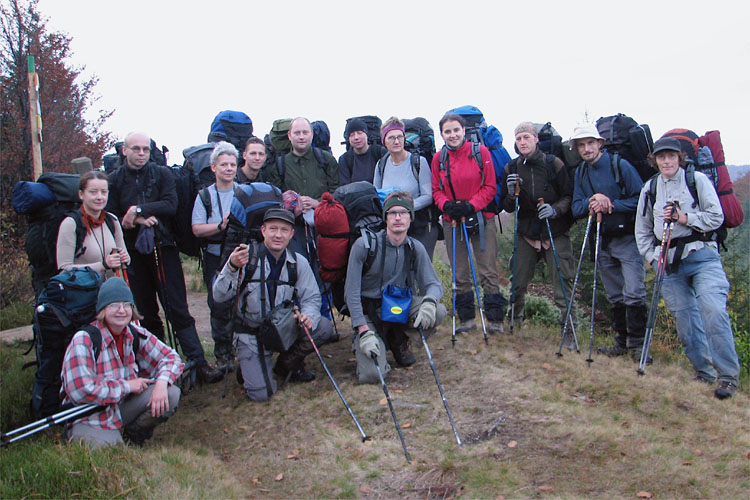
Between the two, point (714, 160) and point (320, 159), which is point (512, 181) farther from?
point (320, 159)

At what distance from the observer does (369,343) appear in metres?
6.18

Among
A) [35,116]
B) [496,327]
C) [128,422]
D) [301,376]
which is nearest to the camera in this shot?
[128,422]

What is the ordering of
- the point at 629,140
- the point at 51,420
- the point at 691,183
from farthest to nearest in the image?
the point at 629,140
the point at 691,183
the point at 51,420

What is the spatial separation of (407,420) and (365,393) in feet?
2.61

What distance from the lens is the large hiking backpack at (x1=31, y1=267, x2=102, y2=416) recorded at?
5.16 m

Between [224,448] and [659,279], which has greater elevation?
[659,279]

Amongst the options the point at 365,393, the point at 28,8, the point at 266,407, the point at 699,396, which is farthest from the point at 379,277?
the point at 28,8

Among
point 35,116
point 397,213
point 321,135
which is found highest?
Answer: point 35,116

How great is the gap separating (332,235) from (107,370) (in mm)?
2832

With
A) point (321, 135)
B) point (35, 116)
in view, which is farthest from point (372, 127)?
point (35, 116)

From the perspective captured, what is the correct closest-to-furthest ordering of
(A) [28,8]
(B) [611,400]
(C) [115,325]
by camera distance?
(C) [115,325] → (B) [611,400] → (A) [28,8]

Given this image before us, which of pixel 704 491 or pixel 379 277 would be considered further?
pixel 379 277

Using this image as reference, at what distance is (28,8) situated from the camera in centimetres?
1916

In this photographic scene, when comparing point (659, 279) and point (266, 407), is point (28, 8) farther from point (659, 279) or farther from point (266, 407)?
point (659, 279)
